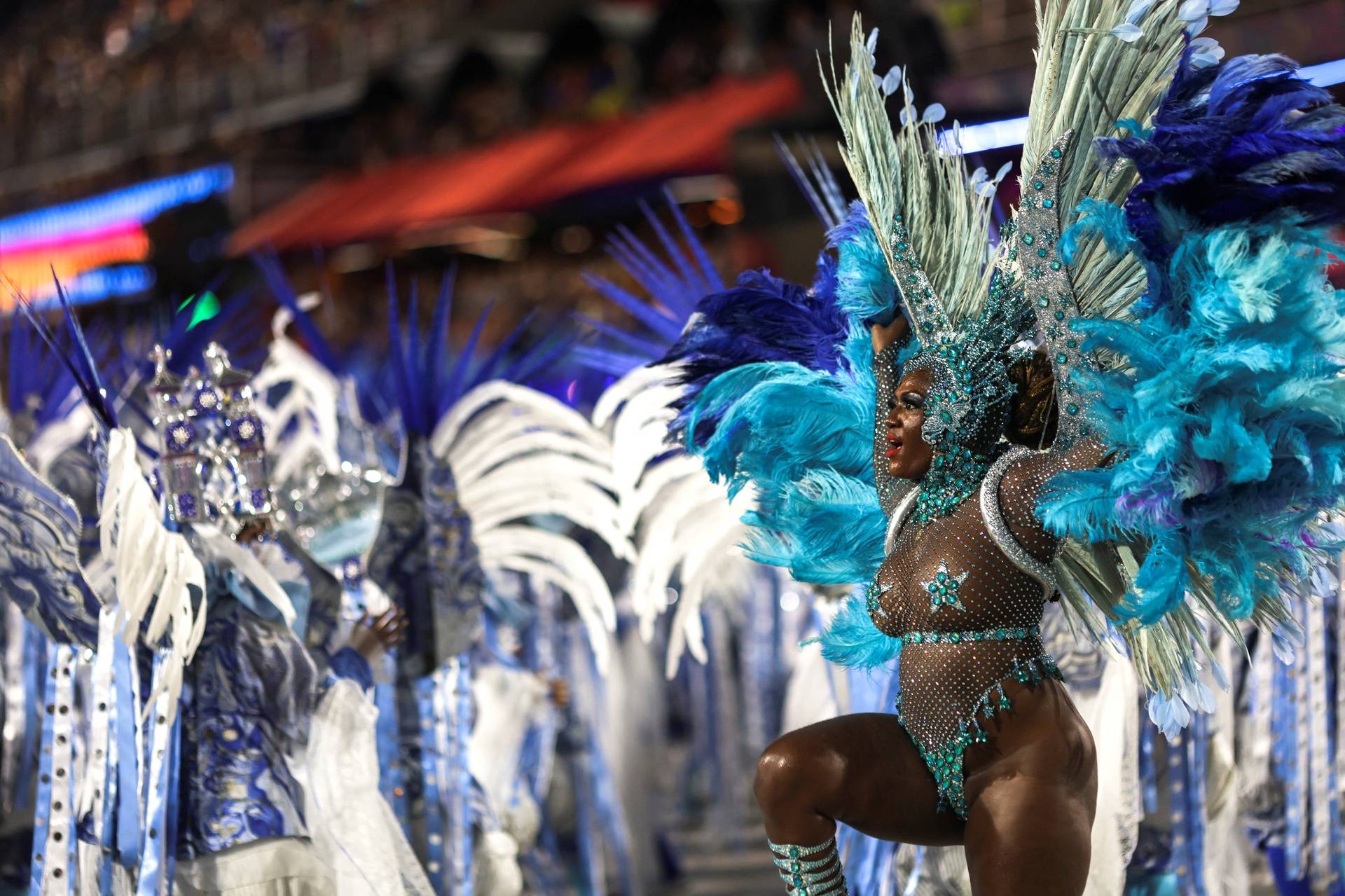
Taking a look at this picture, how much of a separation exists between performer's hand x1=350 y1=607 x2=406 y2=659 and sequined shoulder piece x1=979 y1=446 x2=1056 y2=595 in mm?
1856

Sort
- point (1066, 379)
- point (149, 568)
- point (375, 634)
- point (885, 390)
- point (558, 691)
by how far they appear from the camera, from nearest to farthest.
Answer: point (1066, 379), point (885, 390), point (149, 568), point (375, 634), point (558, 691)

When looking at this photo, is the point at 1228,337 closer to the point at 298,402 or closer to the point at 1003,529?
the point at 1003,529

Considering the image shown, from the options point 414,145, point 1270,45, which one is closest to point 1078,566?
point 1270,45

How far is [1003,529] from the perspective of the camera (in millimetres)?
2783

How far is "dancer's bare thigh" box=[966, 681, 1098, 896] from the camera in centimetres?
266

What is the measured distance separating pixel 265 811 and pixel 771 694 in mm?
4163

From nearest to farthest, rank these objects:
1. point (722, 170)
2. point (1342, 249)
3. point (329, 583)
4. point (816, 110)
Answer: point (1342, 249)
point (329, 583)
point (816, 110)
point (722, 170)

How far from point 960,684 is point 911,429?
445 mm

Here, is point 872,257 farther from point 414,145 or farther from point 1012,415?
point 414,145

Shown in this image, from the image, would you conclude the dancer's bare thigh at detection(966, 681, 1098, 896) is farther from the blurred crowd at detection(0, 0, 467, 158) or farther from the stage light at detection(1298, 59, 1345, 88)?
the blurred crowd at detection(0, 0, 467, 158)

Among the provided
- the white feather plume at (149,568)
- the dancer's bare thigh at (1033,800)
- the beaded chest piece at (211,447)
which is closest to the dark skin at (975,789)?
the dancer's bare thigh at (1033,800)

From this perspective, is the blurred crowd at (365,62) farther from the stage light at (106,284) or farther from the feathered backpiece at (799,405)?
the feathered backpiece at (799,405)

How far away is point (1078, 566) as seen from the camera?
9.33 ft

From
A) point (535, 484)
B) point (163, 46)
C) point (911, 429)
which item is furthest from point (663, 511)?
point (163, 46)
